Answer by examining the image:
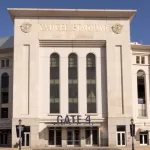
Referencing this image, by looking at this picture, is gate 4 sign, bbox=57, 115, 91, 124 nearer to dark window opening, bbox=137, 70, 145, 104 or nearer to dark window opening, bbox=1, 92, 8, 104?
dark window opening, bbox=137, 70, 145, 104

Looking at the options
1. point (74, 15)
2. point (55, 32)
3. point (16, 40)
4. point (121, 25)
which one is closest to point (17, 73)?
point (16, 40)

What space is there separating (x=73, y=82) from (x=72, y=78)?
2.14ft

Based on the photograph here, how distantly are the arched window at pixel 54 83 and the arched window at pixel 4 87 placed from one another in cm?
929

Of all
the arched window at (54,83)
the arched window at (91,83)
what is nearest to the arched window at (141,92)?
the arched window at (91,83)

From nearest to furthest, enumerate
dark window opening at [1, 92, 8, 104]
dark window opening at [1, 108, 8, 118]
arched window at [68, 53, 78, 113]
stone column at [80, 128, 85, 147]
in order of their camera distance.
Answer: stone column at [80, 128, 85, 147] < arched window at [68, 53, 78, 113] < dark window opening at [1, 108, 8, 118] < dark window opening at [1, 92, 8, 104]

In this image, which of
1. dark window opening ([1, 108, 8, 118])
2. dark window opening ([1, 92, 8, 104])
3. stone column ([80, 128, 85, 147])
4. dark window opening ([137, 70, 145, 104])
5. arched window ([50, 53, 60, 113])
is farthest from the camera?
dark window opening ([1, 92, 8, 104])

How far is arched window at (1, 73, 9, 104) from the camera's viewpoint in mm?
60938

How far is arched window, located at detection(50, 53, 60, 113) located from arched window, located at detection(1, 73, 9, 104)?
9.29 metres

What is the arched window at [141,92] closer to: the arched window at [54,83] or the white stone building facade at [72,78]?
the white stone building facade at [72,78]

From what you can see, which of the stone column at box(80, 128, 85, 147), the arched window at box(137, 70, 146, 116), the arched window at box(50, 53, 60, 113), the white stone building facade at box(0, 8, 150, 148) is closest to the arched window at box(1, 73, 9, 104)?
the white stone building facade at box(0, 8, 150, 148)

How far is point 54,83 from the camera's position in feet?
184

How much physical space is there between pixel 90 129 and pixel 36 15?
1960 cm

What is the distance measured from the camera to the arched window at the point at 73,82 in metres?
55.6

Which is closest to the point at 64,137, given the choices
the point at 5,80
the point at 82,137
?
the point at 82,137
